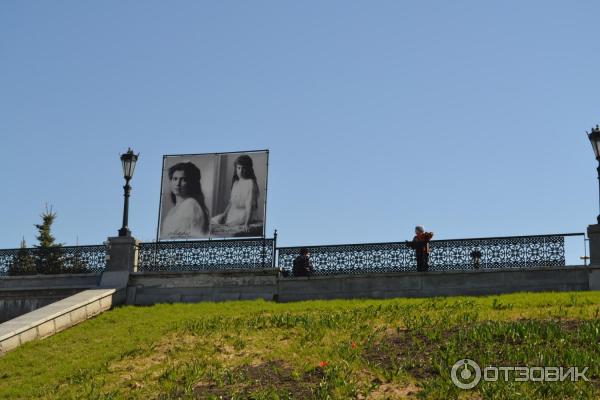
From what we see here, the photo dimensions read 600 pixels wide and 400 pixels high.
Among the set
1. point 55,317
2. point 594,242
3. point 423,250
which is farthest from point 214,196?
point 594,242

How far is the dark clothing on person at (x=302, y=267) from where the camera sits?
24750 mm

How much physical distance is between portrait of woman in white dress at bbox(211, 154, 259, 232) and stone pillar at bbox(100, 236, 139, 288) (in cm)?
254

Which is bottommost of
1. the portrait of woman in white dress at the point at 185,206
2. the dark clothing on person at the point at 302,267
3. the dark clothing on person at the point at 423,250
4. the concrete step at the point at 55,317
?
the concrete step at the point at 55,317

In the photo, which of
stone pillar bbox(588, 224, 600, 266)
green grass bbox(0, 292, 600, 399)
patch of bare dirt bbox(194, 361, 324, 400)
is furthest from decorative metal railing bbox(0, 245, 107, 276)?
stone pillar bbox(588, 224, 600, 266)

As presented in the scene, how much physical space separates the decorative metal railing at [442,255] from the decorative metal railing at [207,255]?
56 cm

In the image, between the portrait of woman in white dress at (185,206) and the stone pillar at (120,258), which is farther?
the portrait of woman in white dress at (185,206)

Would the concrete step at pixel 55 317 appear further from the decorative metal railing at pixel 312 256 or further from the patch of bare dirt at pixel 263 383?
the patch of bare dirt at pixel 263 383

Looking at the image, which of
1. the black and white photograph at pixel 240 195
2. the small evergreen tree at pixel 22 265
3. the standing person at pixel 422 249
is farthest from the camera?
the small evergreen tree at pixel 22 265

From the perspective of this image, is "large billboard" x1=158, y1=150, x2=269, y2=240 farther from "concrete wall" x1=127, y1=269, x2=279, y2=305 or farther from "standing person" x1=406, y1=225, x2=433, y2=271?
"standing person" x1=406, y1=225, x2=433, y2=271

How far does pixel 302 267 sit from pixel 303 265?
0.06 m

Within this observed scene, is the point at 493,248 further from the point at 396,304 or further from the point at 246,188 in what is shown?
the point at 246,188

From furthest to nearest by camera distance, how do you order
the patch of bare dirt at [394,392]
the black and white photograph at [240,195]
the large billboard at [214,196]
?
the large billboard at [214,196] → the black and white photograph at [240,195] → the patch of bare dirt at [394,392]

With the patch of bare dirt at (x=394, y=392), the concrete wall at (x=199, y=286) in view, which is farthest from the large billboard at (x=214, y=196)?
the patch of bare dirt at (x=394, y=392)

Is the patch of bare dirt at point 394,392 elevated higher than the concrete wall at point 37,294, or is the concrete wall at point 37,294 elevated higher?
the concrete wall at point 37,294
